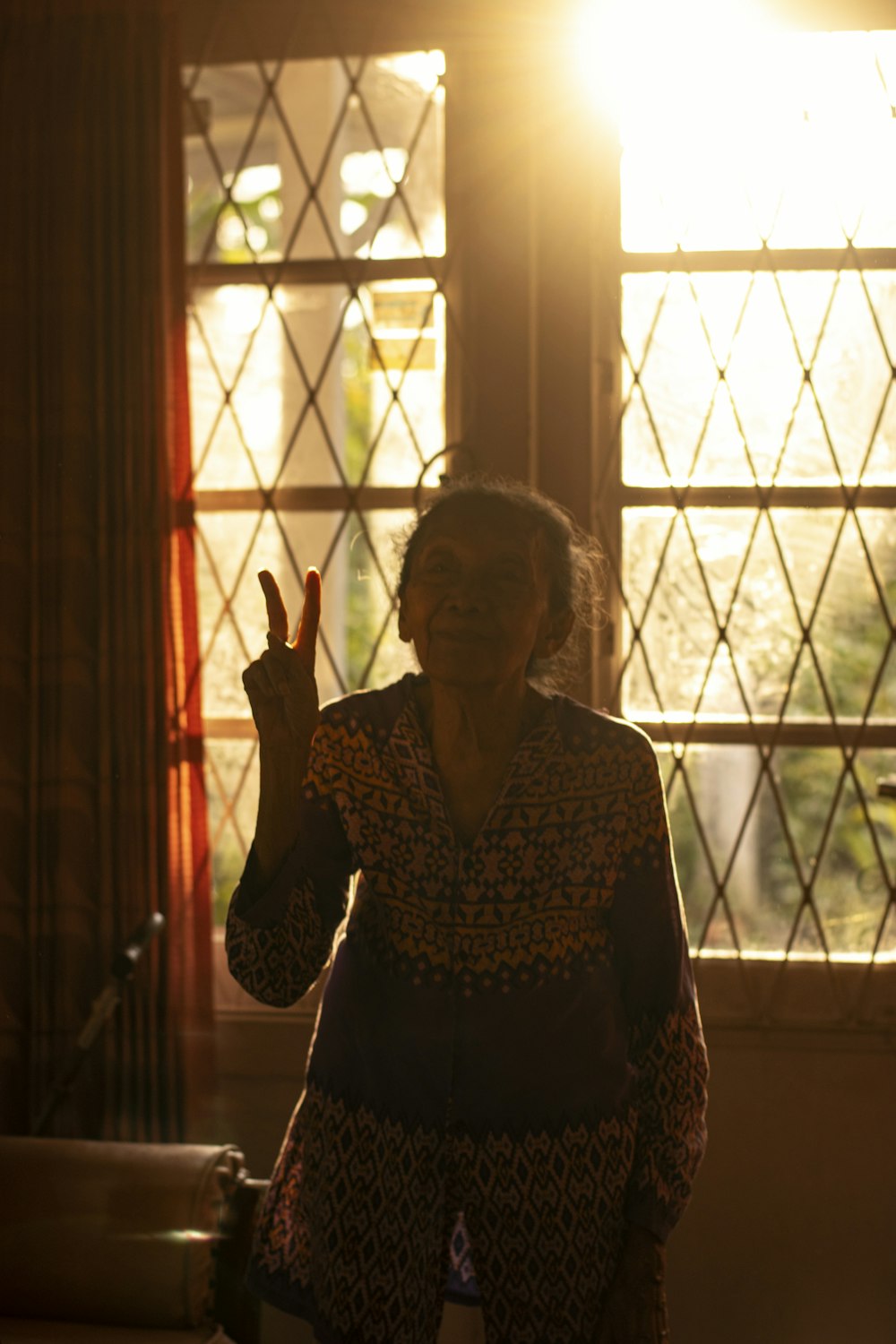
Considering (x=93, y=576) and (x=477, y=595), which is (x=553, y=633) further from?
(x=93, y=576)

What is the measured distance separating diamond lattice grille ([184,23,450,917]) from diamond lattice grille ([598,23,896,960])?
1.20ft

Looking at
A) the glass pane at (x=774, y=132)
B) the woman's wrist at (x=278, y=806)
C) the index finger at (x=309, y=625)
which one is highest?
the glass pane at (x=774, y=132)

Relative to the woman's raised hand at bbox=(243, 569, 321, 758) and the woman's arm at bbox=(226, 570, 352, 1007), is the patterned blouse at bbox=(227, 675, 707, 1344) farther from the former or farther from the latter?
the woman's raised hand at bbox=(243, 569, 321, 758)

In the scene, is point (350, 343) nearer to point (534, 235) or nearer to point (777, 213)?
point (534, 235)

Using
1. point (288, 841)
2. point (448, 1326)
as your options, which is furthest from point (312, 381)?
point (448, 1326)

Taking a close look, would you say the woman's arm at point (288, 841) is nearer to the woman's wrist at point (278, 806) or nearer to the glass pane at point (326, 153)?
the woman's wrist at point (278, 806)

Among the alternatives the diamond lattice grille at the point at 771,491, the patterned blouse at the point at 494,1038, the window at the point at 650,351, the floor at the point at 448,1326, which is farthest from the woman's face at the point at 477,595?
the floor at the point at 448,1326

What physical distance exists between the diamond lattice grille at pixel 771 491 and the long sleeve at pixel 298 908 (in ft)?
3.13

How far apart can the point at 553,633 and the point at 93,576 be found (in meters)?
1.02

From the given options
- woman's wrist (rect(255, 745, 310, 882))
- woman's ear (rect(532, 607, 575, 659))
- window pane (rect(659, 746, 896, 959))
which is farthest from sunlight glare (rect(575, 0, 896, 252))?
woman's wrist (rect(255, 745, 310, 882))

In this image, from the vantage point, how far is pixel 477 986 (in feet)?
3.90

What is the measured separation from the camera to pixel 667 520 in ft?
6.98

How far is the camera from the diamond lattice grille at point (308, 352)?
83.8 inches

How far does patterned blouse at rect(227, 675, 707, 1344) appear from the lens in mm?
1179
